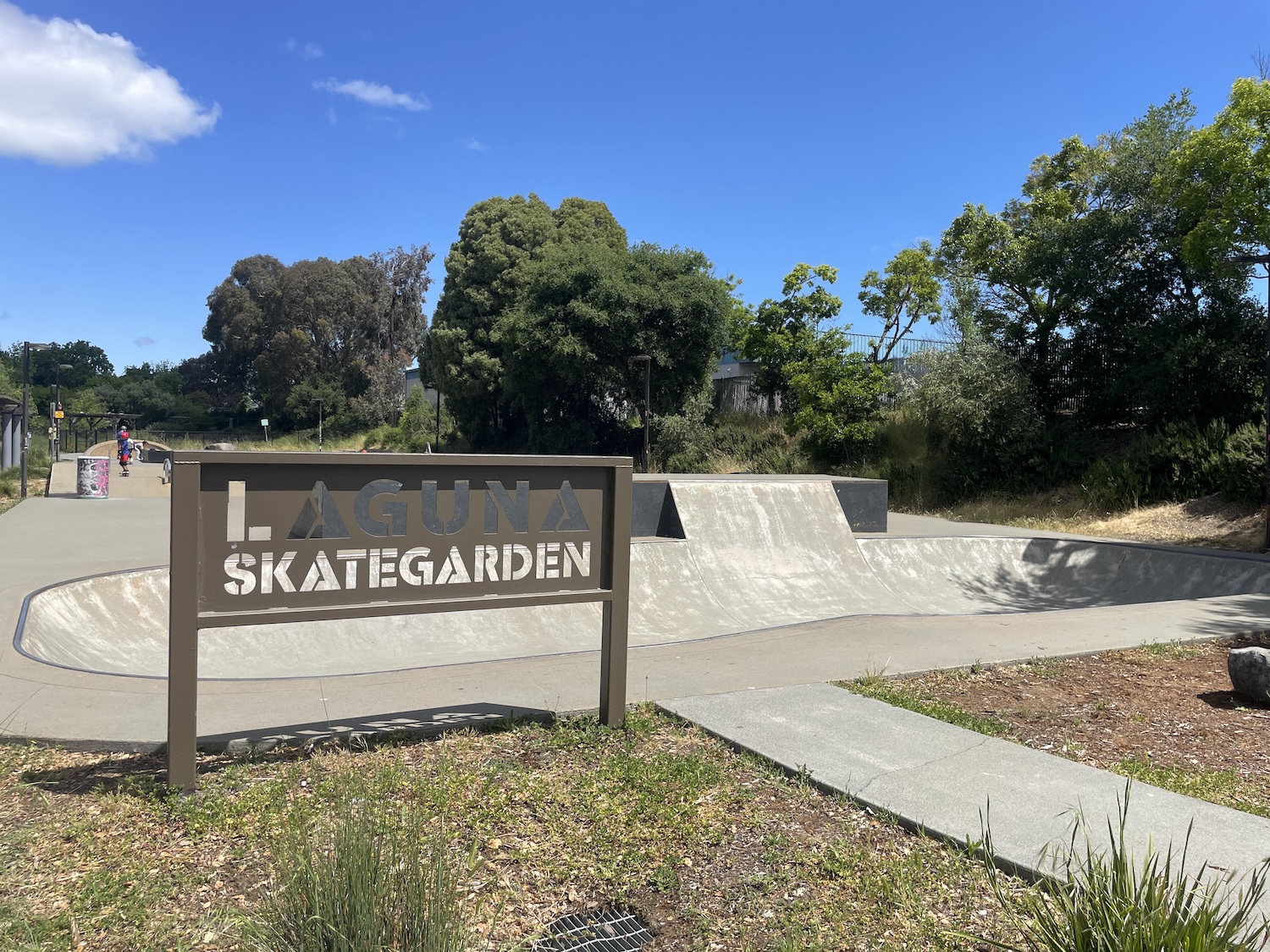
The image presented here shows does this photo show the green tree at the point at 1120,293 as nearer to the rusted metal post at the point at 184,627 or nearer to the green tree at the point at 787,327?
the green tree at the point at 787,327

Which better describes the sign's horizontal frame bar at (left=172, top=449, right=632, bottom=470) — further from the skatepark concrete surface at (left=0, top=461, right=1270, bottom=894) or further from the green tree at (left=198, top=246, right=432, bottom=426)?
the green tree at (left=198, top=246, right=432, bottom=426)

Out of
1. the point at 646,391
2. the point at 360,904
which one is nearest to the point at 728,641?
the point at 360,904

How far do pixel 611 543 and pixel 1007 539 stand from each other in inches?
429

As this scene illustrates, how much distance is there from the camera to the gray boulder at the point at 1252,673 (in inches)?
201

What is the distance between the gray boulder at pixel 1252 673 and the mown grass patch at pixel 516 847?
3218 mm

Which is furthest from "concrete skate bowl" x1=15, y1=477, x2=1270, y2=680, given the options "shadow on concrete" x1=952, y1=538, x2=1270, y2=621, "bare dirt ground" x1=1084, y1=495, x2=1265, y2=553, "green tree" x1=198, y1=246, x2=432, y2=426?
"green tree" x1=198, y1=246, x2=432, y2=426

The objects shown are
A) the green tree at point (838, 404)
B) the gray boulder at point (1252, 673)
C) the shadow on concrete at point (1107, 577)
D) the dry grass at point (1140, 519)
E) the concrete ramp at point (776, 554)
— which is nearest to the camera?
the gray boulder at point (1252, 673)

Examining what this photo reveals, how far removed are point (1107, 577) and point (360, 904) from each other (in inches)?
513

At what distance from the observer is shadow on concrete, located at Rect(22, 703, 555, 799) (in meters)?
3.61

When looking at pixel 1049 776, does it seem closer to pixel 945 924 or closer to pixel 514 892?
pixel 945 924

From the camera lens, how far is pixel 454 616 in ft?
27.5

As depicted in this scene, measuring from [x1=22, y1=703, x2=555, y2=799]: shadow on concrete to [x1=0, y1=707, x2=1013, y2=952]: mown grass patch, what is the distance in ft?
0.07

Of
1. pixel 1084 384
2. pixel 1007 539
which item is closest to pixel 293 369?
→ pixel 1084 384

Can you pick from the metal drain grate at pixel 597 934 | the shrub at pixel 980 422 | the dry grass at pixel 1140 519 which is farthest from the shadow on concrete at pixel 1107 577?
the metal drain grate at pixel 597 934
